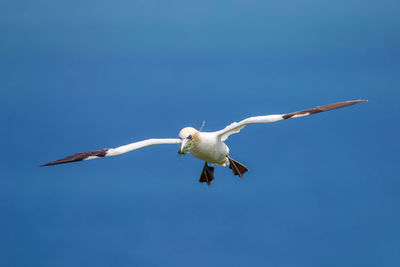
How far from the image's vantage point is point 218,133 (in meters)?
12.8

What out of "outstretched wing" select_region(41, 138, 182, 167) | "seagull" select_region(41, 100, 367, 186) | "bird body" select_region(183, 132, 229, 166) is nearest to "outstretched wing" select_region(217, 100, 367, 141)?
"seagull" select_region(41, 100, 367, 186)

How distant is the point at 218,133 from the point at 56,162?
10.3 feet

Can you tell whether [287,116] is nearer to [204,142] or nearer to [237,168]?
[204,142]

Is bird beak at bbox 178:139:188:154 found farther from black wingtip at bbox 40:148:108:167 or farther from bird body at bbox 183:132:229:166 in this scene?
black wingtip at bbox 40:148:108:167

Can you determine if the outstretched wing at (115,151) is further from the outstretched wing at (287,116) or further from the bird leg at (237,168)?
the bird leg at (237,168)

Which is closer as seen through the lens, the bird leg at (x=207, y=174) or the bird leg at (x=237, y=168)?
the bird leg at (x=237, y=168)

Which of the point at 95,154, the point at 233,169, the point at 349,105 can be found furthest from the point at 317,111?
the point at 95,154

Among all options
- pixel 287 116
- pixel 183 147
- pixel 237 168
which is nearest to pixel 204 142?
pixel 183 147

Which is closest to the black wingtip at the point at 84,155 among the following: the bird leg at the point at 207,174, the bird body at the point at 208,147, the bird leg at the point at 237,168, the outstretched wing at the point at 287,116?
the bird body at the point at 208,147

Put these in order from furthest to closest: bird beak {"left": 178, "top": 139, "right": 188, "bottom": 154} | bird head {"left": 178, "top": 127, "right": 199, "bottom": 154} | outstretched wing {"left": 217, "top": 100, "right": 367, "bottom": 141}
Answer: bird head {"left": 178, "top": 127, "right": 199, "bottom": 154}
bird beak {"left": 178, "top": 139, "right": 188, "bottom": 154}
outstretched wing {"left": 217, "top": 100, "right": 367, "bottom": 141}

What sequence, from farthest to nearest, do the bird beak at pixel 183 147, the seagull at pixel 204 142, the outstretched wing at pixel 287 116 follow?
the bird beak at pixel 183 147 → the seagull at pixel 204 142 → the outstretched wing at pixel 287 116

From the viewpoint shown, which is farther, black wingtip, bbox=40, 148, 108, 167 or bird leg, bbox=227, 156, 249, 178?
bird leg, bbox=227, 156, 249, 178

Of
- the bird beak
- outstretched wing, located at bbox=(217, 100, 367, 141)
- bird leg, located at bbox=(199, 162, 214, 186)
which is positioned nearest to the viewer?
outstretched wing, located at bbox=(217, 100, 367, 141)

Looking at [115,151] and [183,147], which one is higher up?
[115,151]
